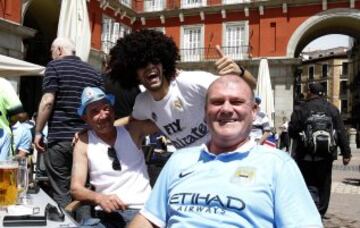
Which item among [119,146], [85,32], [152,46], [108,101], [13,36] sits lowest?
[119,146]

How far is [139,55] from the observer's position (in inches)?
121

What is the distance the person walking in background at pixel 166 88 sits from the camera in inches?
120

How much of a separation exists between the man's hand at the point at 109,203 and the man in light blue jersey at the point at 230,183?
501 millimetres

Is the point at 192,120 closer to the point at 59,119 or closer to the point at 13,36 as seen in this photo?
the point at 59,119

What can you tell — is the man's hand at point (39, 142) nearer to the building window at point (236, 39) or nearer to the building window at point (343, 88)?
the building window at point (236, 39)

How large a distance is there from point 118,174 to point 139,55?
0.72 metres

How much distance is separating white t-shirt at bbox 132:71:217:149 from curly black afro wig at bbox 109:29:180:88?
0.12 metres

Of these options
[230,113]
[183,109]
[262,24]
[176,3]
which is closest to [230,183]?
[230,113]

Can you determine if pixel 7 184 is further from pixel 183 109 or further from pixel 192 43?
pixel 192 43

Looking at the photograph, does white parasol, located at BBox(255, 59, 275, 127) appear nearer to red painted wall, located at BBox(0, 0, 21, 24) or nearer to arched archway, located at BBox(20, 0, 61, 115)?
red painted wall, located at BBox(0, 0, 21, 24)

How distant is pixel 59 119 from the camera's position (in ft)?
14.0

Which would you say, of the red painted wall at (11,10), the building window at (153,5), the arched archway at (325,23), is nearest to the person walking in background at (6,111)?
the red painted wall at (11,10)

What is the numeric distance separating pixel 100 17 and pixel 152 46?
24.6 meters

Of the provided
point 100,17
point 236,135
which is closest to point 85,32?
point 236,135
